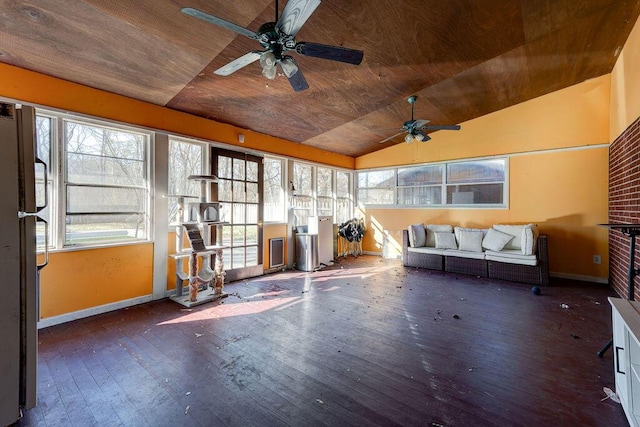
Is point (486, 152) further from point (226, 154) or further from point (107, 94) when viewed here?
point (107, 94)

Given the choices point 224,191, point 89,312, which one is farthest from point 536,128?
point 89,312

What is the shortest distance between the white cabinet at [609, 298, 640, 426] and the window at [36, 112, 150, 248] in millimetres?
4719

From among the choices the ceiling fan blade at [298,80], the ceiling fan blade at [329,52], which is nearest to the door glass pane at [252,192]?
the ceiling fan blade at [298,80]

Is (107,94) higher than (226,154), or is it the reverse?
(107,94)

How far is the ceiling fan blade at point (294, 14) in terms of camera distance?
5.70 ft

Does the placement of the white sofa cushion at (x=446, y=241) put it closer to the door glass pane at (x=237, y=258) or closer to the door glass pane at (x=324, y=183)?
the door glass pane at (x=324, y=183)

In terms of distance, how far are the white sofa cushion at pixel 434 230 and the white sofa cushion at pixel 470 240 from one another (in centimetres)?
47

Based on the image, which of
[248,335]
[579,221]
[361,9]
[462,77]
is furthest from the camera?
[579,221]

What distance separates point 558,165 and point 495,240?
1.71 meters

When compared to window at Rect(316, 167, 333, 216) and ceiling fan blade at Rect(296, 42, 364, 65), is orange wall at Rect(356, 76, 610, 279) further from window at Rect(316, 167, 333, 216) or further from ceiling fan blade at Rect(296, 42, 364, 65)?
ceiling fan blade at Rect(296, 42, 364, 65)

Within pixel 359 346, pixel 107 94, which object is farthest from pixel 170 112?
pixel 359 346

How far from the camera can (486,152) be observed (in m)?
5.70

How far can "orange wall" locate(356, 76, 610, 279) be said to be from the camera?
15.3 ft

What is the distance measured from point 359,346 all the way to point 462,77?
12.7ft
